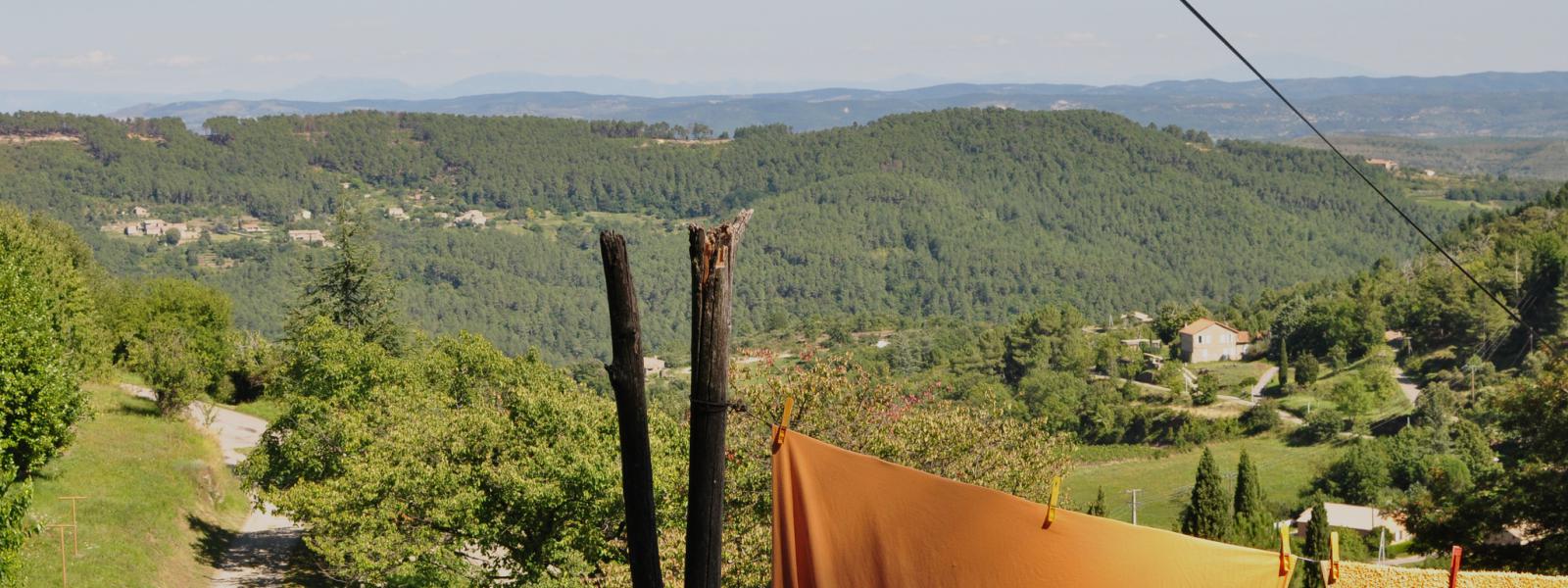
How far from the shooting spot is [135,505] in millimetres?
18984

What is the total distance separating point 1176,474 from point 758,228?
125255 millimetres

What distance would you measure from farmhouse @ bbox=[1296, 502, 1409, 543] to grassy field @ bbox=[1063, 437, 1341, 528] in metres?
2.71

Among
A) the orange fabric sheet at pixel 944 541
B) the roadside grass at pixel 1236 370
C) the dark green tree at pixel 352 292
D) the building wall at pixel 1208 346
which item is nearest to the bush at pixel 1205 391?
the roadside grass at pixel 1236 370

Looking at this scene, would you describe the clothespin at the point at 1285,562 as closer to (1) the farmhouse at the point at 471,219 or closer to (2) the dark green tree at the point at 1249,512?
(2) the dark green tree at the point at 1249,512

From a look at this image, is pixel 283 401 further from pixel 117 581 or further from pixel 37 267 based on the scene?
pixel 117 581

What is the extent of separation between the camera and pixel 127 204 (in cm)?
15100

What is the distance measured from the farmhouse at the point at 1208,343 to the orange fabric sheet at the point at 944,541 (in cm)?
8225

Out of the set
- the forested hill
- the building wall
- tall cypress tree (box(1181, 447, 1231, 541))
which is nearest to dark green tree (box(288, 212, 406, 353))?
tall cypress tree (box(1181, 447, 1231, 541))

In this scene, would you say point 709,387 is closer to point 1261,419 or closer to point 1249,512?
point 1249,512

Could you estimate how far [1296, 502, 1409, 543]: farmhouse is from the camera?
1443 inches

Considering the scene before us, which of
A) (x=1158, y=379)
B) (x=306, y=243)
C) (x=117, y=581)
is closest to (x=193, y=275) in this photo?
(x=306, y=243)

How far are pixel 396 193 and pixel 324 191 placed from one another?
46.2ft

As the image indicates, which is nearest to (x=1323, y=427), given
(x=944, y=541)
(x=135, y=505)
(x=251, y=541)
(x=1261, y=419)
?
(x=1261, y=419)

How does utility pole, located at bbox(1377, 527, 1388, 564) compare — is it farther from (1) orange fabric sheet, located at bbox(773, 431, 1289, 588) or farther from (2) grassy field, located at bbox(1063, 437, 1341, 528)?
(1) orange fabric sheet, located at bbox(773, 431, 1289, 588)
